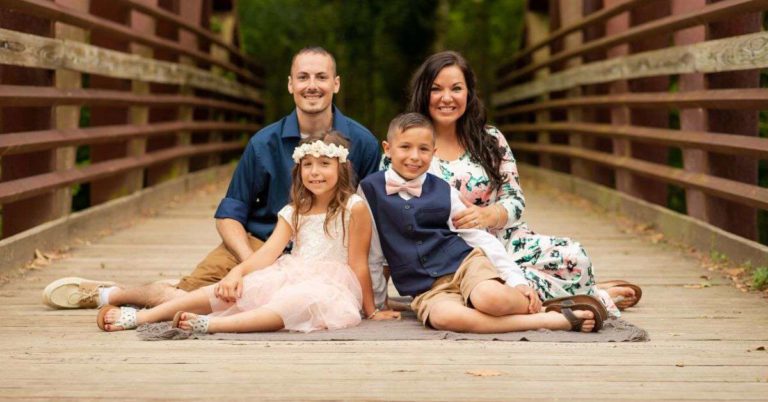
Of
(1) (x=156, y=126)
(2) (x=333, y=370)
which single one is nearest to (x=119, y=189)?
(1) (x=156, y=126)

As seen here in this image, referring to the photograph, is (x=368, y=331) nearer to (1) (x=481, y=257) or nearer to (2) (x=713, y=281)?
(1) (x=481, y=257)

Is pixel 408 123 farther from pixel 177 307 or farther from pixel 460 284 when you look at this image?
pixel 177 307

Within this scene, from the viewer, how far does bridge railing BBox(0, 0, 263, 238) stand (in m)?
6.38

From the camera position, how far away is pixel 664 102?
7.58 m

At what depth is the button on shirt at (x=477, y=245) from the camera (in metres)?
4.67

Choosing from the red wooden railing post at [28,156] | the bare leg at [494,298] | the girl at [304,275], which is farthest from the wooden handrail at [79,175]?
the bare leg at [494,298]

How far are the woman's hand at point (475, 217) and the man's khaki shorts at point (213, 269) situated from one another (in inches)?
40.2

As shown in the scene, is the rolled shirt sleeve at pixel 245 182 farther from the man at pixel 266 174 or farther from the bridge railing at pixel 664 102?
the bridge railing at pixel 664 102

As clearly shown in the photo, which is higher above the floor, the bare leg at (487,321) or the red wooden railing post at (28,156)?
the red wooden railing post at (28,156)

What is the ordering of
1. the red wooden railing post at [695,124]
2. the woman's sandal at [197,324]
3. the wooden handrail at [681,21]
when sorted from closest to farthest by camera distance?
the woman's sandal at [197,324], the wooden handrail at [681,21], the red wooden railing post at [695,124]

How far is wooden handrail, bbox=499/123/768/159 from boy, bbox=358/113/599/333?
1.69 m

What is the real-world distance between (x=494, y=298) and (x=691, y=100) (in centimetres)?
301

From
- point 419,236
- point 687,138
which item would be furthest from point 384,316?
point 687,138

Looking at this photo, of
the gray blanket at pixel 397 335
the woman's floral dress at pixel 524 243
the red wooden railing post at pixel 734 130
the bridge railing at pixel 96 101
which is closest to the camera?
the gray blanket at pixel 397 335
